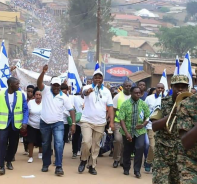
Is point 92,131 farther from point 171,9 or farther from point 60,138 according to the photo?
point 171,9

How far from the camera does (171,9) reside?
161625 millimetres

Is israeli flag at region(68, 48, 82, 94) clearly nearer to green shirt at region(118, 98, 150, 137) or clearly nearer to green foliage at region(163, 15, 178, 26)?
green shirt at region(118, 98, 150, 137)

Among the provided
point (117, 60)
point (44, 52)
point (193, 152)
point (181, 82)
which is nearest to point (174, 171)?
point (181, 82)

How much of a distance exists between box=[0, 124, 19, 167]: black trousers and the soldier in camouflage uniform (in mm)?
3417

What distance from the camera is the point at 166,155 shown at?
20.8 feet

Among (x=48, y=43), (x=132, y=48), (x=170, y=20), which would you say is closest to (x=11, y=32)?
(x=48, y=43)

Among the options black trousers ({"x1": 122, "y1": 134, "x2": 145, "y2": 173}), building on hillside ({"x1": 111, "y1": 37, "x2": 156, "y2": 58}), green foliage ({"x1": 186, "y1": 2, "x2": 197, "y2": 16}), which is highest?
green foliage ({"x1": 186, "y1": 2, "x2": 197, "y2": 16})

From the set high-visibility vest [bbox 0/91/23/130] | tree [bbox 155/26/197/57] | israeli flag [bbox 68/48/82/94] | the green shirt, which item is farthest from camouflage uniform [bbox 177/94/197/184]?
tree [bbox 155/26/197/57]

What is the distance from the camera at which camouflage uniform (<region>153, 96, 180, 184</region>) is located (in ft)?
20.2

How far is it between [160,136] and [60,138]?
314 centimetres

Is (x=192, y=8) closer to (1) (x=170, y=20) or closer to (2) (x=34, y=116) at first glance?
(1) (x=170, y=20)

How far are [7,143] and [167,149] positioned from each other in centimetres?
369

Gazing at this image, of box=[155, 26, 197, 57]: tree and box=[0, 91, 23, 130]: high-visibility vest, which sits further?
box=[155, 26, 197, 57]: tree

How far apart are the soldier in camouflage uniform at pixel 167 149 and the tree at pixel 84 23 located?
6242 cm
